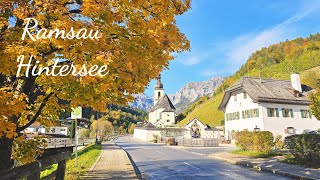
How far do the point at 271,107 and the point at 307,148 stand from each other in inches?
962

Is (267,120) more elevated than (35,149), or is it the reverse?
(267,120)

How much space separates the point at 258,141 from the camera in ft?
73.7

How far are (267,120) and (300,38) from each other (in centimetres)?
12848

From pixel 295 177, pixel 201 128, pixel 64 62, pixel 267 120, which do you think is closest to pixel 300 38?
pixel 201 128

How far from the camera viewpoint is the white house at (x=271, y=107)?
38656 millimetres

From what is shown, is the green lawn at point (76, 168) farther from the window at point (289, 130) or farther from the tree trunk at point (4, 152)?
the window at point (289, 130)

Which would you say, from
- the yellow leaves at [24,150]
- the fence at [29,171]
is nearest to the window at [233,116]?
the fence at [29,171]

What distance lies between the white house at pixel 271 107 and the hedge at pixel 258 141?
14.3 metres

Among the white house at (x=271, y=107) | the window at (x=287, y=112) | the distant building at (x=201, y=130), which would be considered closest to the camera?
the white house at (x=271, y=107)

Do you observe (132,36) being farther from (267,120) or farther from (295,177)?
(267,120)

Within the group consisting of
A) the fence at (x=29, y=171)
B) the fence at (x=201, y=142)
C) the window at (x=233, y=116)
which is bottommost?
the fence at (x=201, y=142)

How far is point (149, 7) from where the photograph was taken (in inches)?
243

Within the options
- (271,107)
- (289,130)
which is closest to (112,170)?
(271,107)

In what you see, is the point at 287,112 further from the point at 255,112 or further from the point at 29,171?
the point at 29,171
